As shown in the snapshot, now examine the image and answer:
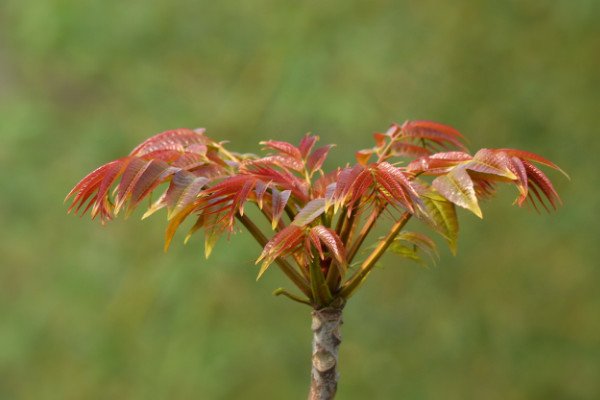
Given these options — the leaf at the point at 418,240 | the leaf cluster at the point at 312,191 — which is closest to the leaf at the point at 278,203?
the leaf cluster at the point at 312,191

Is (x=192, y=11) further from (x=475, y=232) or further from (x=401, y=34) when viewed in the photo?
(x=475, y=232)

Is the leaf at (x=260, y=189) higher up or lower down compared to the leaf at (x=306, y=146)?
lower down

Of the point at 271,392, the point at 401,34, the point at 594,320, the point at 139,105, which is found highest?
the point at 401,34

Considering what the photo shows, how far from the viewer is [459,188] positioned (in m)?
0.70

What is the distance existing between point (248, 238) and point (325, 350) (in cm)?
123

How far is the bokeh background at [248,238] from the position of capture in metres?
2.00

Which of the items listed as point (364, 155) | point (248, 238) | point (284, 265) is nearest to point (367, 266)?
point (284, 265)

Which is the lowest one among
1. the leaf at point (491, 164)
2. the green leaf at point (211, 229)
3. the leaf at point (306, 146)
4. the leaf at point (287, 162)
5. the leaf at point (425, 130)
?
the green leaf at point (211, 229)

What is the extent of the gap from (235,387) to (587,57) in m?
1.51

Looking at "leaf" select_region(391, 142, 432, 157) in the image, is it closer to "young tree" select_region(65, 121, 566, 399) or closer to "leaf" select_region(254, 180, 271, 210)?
"young tree" select_region(65, 121, 566, 399)

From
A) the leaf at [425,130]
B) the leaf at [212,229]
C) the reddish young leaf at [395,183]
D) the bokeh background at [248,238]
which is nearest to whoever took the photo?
the reddish young leaf at [395,183]

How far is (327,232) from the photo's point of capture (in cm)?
71

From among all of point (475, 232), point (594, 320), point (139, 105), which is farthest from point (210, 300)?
point (594, 320)

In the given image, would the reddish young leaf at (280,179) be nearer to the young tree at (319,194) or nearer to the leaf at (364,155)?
the young tree at (319,194)
